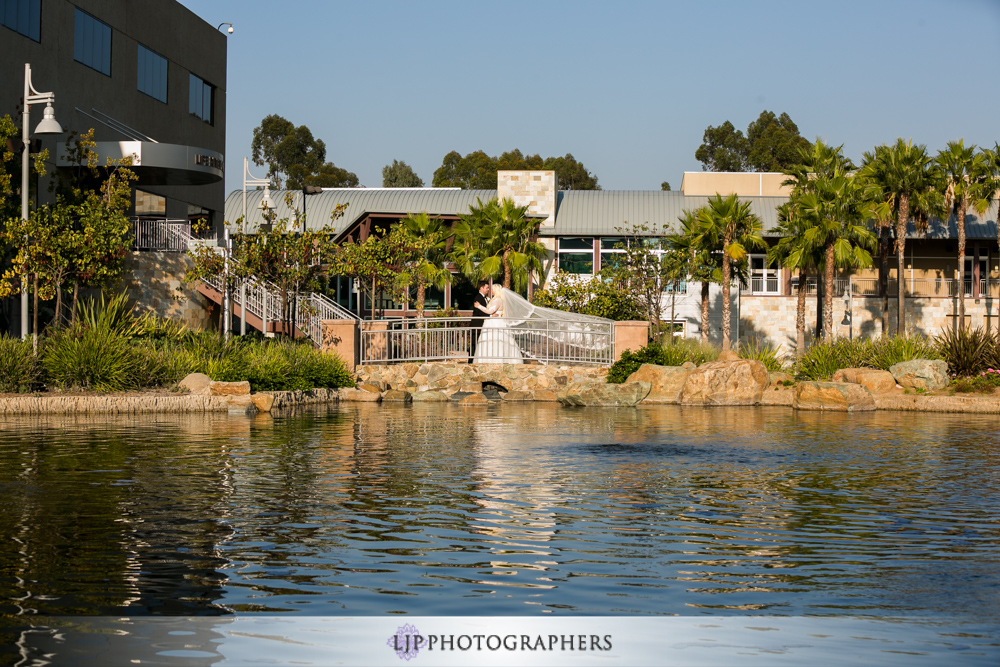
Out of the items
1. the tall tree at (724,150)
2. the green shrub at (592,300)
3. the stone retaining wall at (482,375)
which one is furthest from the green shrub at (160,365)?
the tall tree at (724,150)

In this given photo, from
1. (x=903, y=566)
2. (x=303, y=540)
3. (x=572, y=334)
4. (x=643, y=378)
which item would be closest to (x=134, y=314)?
(x=572, y=334)

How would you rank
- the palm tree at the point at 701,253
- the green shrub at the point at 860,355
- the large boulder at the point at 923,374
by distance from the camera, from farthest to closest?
the palm tree at the point at 701,253 → the green shrub at the point at 860,355 → the large boulder at the point at 923,374

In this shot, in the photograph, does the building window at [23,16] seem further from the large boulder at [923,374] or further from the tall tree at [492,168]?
the tall tree at [492,168]

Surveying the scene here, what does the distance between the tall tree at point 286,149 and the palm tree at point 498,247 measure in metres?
47.4

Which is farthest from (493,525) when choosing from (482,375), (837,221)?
(837,221)

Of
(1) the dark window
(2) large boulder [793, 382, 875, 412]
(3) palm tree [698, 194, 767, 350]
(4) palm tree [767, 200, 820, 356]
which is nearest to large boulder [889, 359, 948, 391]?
(2) large boulder [793, 382, 875, 412]

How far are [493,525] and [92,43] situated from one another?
97.5 feet

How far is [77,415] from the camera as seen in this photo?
746 inches

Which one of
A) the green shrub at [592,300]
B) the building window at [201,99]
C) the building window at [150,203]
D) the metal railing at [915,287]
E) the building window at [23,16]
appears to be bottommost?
the green shrub at [592,300]

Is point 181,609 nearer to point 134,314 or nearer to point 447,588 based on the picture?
point 447,588

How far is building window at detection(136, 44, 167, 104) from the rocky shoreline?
1533 centimetres

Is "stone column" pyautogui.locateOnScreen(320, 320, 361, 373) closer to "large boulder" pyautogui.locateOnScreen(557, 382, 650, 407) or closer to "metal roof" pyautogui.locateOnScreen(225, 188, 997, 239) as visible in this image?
"large boulder" pyautogui.locateOnScreen(557, 382, 650, 407)

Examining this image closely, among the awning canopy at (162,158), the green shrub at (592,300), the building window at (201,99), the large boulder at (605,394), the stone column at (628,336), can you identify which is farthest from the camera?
the building window at (201,99)

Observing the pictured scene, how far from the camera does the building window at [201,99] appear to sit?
40094 mm
